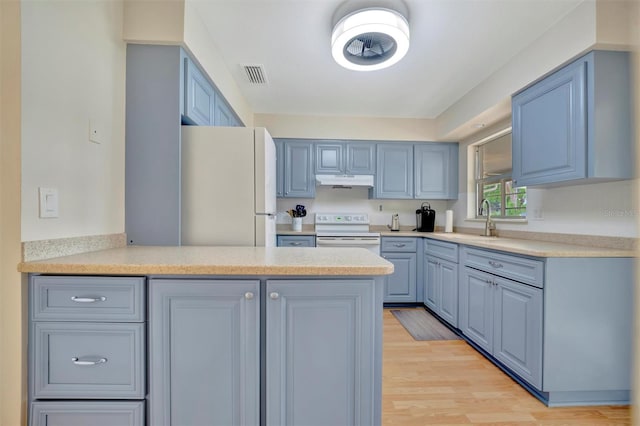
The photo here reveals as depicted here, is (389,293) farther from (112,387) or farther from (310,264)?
(112,387)

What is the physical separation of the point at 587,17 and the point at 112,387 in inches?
122

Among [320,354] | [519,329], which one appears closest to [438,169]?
[519,329]

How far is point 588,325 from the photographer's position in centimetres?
174

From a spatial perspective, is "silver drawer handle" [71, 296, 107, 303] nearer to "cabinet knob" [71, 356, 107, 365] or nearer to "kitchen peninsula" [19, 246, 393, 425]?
"kitchen peninsula" [19, 246, 393, 425]

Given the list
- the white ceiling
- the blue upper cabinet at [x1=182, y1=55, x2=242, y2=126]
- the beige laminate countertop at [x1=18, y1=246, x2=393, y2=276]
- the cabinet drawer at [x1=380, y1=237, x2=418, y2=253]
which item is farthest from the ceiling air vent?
the cabinet drawer at [x1=380, y1=237, x2=418, y2=253]

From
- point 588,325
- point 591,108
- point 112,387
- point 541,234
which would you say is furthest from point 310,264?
point 541,234

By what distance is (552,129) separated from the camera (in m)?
2.02

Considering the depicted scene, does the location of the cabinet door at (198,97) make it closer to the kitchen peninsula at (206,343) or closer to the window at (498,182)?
the kitchen peninsula at (206,343)

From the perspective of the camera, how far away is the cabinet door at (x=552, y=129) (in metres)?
1.84

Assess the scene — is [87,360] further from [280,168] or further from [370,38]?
[280,168]

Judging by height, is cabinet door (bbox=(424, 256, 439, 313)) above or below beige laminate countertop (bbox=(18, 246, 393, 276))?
below

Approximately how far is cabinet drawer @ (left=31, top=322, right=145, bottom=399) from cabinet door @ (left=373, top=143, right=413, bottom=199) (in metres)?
3.14

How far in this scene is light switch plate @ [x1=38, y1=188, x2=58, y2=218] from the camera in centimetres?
123

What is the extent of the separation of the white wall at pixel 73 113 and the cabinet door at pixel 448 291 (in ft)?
8.97
